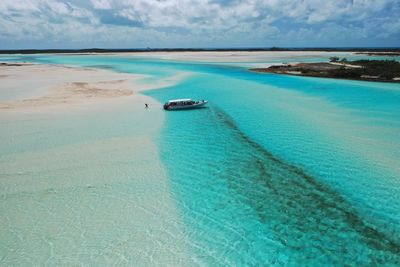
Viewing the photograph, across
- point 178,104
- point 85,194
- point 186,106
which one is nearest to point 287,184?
point 85,194

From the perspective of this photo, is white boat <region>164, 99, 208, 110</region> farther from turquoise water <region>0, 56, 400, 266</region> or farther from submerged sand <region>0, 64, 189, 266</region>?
submerged sand <region>0, 64, 189, 266</region>

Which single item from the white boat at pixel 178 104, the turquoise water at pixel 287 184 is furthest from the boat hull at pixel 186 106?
the turquoise water at pixel 287 184

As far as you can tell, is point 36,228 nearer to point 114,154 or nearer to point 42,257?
point 42,257

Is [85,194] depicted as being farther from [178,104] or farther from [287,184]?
[178,104]

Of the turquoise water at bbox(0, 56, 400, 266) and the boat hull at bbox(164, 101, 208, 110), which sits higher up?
the turquoise water at bbox(0, 56, 400, 266)

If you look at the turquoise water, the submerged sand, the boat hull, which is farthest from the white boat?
the submerged sand

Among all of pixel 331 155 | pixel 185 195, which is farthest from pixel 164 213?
pixel 331 155

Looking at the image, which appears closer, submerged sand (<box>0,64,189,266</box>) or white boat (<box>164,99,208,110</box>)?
submerged sand (<box>0,64,189,266</box>)
